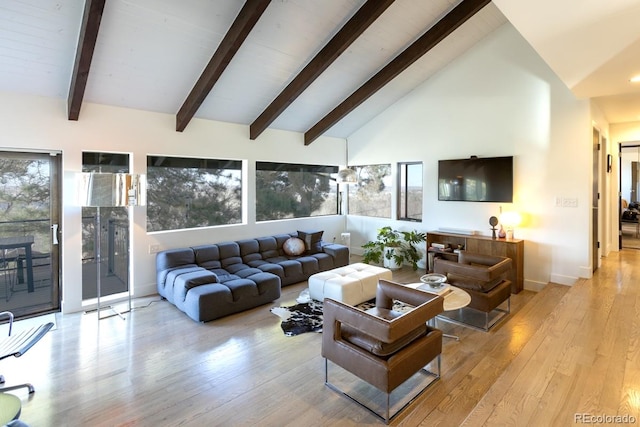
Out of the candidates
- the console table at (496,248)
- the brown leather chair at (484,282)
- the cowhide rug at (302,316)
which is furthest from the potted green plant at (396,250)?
the brown leather chair at (484,282)

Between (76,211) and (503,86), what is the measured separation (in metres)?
6.61

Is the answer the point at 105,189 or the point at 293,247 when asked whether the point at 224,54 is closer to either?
the point at 105,189

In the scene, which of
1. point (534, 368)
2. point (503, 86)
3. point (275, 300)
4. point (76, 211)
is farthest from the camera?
point (503, 86)

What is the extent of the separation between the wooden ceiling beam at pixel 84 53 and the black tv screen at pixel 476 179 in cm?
544

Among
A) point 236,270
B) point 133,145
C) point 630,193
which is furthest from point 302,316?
point 630,193

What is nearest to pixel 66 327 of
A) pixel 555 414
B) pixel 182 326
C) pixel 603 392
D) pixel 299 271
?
pixel 182 326

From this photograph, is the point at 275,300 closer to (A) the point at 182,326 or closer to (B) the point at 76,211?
(A) the point at 182,326

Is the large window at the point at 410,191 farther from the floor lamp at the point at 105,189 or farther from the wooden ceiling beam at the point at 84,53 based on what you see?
the wooden ceiling beam at the point at 84,53

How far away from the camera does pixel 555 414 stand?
2188 millimetres

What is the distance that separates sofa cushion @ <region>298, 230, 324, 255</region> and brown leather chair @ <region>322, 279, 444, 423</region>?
3.54 metres

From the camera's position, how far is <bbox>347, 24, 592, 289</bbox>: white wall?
192 inches

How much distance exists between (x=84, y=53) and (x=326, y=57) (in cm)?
287

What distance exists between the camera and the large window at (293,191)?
6688mm

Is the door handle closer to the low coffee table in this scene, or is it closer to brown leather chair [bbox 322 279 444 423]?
brown leather chair [bbox 322 279 444 423]
